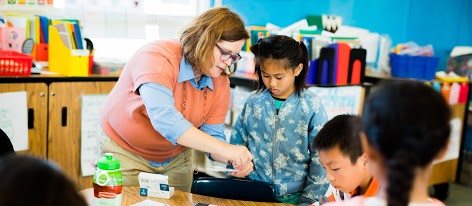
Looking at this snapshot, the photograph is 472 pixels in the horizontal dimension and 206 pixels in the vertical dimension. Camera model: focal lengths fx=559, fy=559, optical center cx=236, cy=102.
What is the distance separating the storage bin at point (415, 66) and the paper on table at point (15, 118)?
280cm

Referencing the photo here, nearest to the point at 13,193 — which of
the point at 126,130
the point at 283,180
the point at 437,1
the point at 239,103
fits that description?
the point at 126,130

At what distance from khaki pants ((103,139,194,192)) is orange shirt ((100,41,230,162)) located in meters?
0.02

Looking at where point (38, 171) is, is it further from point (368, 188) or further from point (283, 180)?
point (283, 180)

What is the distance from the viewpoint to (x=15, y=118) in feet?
10.4

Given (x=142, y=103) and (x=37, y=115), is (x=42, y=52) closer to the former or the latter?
(x=37, y=115)

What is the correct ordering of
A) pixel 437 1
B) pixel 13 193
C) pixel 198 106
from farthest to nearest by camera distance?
pixel 437 1 → pixel 198 106 → pixel 13 193

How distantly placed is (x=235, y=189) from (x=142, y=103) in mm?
505

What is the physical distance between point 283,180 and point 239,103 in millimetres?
1186

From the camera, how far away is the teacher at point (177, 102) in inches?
77.9

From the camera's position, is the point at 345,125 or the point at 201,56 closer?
the point at 345,125

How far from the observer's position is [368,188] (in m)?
1.71

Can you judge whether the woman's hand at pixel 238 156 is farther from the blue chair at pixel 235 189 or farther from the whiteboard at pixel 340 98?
the whiteboard at pixel 340 98

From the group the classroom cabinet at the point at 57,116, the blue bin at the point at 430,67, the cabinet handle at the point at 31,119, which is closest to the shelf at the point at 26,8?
the classroom cabinet at the point at 57,116

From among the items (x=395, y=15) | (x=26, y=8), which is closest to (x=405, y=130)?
(x=26, y=8)
